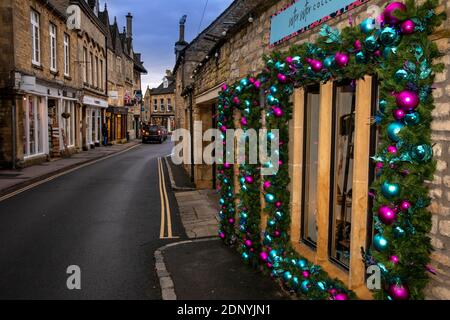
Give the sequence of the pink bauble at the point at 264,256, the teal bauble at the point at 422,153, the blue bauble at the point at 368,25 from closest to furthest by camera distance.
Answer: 1. the teal bauble at the point at 422,153
2. the blue bauble at the point at 368,25
3. the pink bauble at the point at 264,256

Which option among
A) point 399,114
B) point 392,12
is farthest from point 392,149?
point 392,12

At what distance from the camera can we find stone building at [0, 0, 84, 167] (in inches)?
674

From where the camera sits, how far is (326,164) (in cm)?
447

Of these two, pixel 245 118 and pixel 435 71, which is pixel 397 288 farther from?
pixel 245 118

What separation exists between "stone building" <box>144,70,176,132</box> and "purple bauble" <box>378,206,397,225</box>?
75.9m

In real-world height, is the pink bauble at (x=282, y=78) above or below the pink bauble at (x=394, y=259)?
above

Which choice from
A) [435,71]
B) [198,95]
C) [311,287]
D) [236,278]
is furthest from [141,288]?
[198,95]

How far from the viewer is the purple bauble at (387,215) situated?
3.18 m

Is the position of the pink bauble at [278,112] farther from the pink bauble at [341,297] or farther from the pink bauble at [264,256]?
the pink bauble at [341,297]

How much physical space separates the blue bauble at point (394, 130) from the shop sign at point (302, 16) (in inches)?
50.6

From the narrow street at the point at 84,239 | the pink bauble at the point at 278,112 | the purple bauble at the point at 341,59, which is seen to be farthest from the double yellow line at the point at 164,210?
the purple bauble at the point at 341,59

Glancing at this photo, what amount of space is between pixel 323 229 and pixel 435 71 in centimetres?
219

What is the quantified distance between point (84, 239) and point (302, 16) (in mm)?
5604

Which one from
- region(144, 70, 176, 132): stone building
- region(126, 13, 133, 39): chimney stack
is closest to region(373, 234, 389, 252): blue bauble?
region(126, 13, 133, 39): chimney stack
